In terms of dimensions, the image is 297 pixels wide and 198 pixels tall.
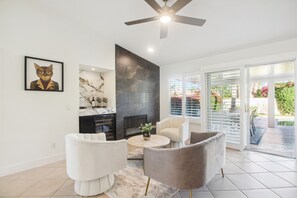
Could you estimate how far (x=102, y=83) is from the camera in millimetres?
4727

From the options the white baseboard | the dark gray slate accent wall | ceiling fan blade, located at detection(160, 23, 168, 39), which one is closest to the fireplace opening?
the dark gray slate accent wall

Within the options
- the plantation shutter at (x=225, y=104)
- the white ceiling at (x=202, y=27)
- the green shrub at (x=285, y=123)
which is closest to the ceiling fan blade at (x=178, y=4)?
the white ceiling at (x=202, y=27)

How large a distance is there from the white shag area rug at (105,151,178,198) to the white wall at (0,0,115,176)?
175cm

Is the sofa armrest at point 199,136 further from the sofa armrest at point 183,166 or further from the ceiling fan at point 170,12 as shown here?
the ceiling fan at point 170,12

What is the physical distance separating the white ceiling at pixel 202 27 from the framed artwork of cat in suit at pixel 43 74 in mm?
1142

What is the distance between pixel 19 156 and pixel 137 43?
365 centimetres

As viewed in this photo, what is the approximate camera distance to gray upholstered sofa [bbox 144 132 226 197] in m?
1.70

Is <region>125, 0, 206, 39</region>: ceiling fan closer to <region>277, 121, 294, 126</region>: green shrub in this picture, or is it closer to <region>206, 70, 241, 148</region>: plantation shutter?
<region>206, 70, 241, 148</region>: plantation shutter

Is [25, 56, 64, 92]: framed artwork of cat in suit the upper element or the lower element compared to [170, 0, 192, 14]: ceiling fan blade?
lower

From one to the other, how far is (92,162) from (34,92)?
2.08m

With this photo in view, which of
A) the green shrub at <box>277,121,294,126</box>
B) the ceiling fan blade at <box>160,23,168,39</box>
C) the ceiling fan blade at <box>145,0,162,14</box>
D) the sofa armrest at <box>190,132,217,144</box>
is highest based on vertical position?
the ceiling fan blade at <box>145,0,162,14</box>

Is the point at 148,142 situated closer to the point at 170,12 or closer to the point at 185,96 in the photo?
the point at 170,12

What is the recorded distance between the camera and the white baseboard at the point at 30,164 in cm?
268

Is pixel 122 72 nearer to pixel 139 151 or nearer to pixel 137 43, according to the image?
pixel 137 43
